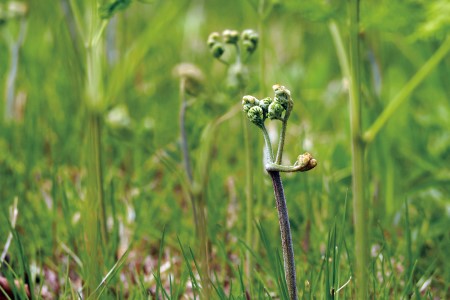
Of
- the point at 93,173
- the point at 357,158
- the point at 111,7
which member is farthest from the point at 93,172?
the point at 357,158

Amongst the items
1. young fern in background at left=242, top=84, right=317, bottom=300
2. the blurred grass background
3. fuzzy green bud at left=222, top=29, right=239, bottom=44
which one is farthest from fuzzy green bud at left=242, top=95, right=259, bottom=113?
fuzzy green bud at left=222, top=29, right=239, bottom=44

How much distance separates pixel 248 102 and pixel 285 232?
28cm

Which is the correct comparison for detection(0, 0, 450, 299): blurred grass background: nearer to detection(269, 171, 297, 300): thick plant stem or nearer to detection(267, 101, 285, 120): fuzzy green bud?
detection(269, 171, 297, 300): thick plant stem

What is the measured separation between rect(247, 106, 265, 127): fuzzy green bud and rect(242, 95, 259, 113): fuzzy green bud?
2 centimetres

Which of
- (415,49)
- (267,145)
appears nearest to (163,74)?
(415,49)

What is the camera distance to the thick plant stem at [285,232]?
1.31 meters

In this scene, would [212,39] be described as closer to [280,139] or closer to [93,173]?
[93,173]

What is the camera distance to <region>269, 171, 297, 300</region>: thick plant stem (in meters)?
1.31

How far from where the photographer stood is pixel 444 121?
2816 millimetres

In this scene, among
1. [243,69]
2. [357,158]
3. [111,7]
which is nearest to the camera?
[357,158]

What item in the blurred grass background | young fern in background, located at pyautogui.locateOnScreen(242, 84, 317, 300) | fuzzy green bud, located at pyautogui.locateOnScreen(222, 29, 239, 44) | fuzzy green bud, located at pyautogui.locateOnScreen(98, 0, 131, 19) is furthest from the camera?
the blurred grass background

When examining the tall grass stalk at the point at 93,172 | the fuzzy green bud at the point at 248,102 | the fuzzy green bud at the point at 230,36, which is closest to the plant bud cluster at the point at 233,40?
the fuzzy green bud at the point at 230,36

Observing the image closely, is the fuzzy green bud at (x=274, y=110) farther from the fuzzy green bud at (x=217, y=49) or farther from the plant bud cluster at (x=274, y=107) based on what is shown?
the fuzzy green bud at (x=217, y=49)

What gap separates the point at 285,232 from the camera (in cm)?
133
